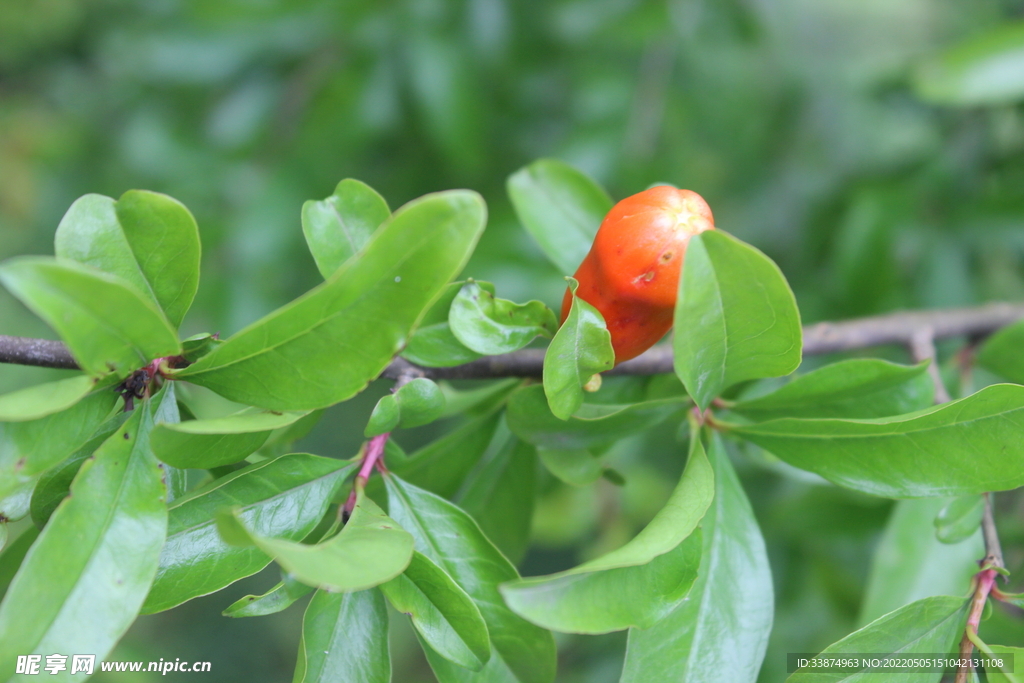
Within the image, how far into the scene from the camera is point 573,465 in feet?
1.97

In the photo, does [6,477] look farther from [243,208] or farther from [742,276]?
[243,208]

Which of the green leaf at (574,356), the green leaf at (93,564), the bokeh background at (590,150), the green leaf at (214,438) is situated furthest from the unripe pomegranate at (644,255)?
the bokeh background at (590,150)

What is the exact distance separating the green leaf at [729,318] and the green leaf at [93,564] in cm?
40

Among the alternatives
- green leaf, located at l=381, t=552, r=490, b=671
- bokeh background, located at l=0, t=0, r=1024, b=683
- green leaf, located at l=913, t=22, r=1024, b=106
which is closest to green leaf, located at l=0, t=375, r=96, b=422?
green leaf, located at l=381, t=552, r=490, b=671

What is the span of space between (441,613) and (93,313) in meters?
0.31

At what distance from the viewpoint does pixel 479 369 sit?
648mm

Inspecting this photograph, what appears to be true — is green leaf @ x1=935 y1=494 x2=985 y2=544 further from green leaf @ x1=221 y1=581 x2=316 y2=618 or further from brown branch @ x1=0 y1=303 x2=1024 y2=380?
green leaf @ x1=221 y1=581 x2=316 y2=618

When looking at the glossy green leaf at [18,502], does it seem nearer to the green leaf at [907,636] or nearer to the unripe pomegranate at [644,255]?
the unripe pomegranate at [644,255]

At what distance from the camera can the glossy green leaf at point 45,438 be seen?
485 mm

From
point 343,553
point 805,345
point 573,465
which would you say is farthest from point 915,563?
point 343,553

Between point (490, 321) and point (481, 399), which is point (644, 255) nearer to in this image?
point (490, 321)

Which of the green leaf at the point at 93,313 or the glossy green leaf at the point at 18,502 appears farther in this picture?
the glossy green leaf at the point at 18,502

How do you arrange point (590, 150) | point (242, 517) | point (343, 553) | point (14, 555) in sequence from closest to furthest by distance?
1. point (343, 553)
2. point (242, 517)
3. point (14, 555)
4. point (590, 150)

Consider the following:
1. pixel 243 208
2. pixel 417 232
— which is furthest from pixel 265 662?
pixel 417 232
